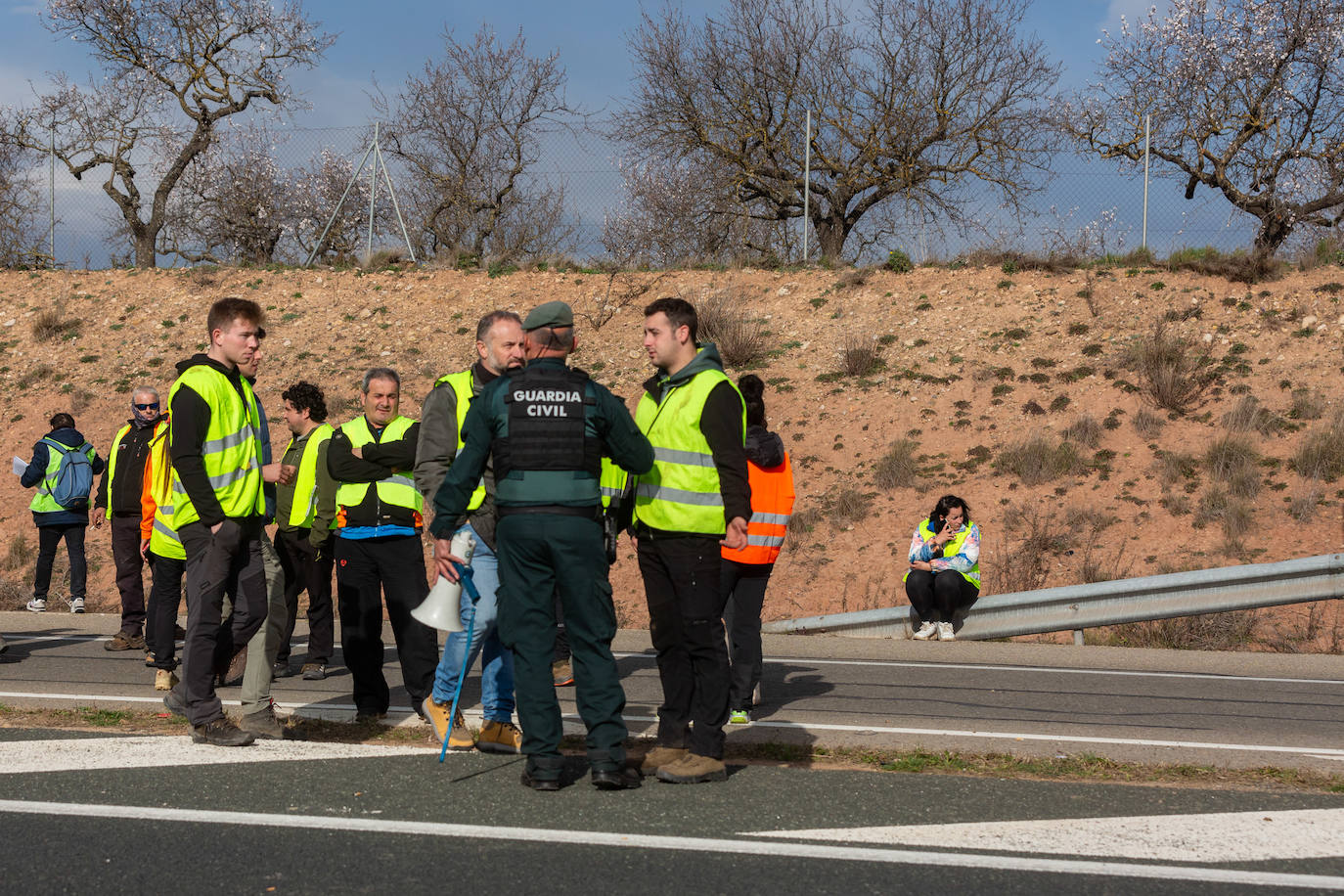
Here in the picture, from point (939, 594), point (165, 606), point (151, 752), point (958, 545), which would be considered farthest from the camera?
point (939, 594)

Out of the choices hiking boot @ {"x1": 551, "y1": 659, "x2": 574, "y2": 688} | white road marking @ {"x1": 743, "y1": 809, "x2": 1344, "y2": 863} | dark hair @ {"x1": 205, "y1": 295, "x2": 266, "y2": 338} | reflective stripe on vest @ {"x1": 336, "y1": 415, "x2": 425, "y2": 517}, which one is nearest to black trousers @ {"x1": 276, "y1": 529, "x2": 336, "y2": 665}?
hiking boot @ {"x1": 551, "y1": 659, "x2": 574, "y2": 688}

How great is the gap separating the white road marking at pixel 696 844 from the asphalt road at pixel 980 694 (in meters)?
1.96

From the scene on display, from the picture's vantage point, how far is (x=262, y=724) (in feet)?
20.4

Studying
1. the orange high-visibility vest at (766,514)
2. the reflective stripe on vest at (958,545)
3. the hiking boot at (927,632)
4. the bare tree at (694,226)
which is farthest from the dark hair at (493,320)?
the bare tree at (694,226)

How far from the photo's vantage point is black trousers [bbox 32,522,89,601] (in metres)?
12.4

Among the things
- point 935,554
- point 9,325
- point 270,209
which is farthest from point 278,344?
point 935,554

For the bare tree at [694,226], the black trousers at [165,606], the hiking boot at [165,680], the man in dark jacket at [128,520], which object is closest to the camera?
the hiking boot at [165,680]

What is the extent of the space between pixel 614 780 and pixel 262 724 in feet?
6.76

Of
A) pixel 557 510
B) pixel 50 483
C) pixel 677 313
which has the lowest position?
pixel 557 510

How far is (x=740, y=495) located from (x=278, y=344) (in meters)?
18.9

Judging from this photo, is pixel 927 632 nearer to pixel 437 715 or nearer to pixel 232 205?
pixel 437 715

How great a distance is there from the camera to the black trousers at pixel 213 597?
5.98 meters

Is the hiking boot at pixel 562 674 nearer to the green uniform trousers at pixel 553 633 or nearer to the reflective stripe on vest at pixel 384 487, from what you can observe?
the reflective stripe on vest at pixel 384 487

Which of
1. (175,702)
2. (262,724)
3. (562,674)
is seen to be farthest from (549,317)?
(562,674)
